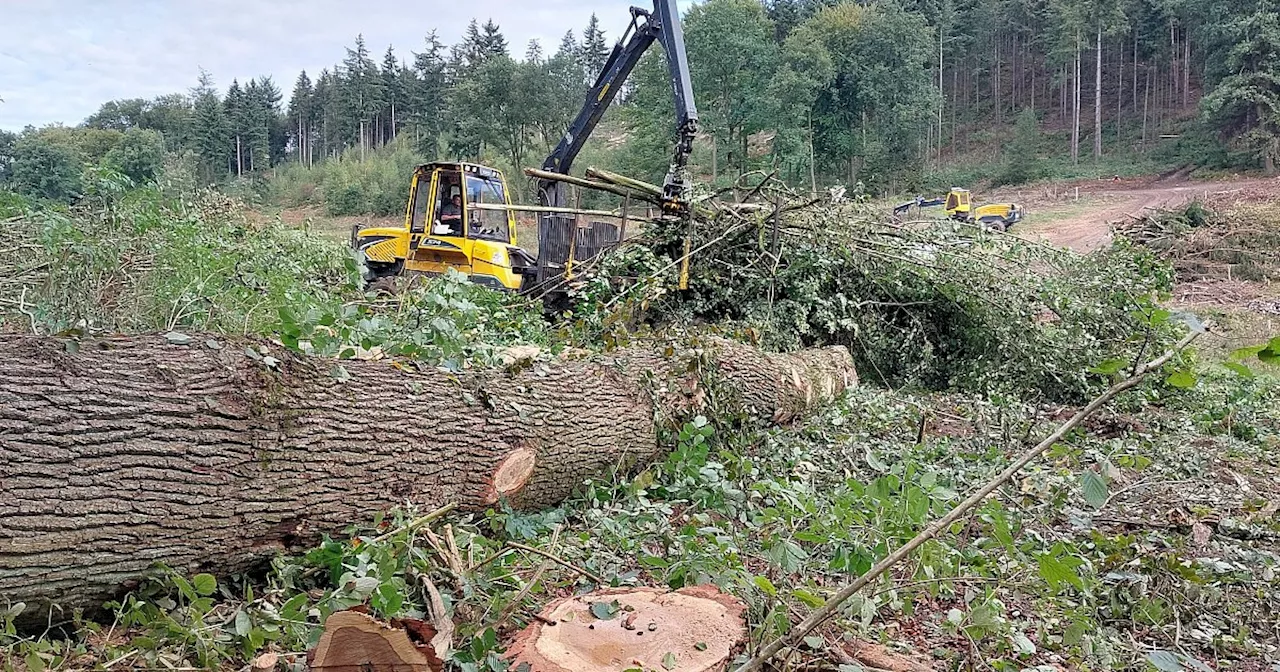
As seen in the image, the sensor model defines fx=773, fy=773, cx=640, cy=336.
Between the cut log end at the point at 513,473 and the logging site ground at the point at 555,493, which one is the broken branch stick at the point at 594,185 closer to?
the logging site ground at the point at 555,493

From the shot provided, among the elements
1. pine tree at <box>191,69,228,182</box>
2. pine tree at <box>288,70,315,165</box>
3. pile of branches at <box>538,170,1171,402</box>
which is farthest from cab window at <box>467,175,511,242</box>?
pine tree at <box>288,70,315,165</box>

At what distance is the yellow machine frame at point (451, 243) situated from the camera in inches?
350

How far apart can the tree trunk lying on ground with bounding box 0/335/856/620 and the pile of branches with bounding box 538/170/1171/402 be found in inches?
109

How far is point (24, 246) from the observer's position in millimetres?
5566

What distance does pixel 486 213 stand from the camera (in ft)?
31.9

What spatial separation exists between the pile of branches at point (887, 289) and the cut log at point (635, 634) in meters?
3.82

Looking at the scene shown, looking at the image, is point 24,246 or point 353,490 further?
point 24,246

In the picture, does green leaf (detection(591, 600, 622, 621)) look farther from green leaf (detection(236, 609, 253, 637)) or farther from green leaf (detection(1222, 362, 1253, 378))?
green leaf (detection(1222, 362, 1253, 378))

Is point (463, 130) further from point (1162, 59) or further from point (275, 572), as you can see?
point (1162, 59)

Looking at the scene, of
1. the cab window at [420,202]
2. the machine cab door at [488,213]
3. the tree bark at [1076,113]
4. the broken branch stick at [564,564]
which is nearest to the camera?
the broken branch stick at [564,564]

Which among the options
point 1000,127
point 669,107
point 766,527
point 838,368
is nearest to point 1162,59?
point 1000,127

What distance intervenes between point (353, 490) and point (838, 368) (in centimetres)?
405

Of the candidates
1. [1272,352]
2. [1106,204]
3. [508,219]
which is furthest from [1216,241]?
[1272,352]

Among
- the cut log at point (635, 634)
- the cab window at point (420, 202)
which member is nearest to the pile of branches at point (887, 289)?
the cab window at point (420, 202)
